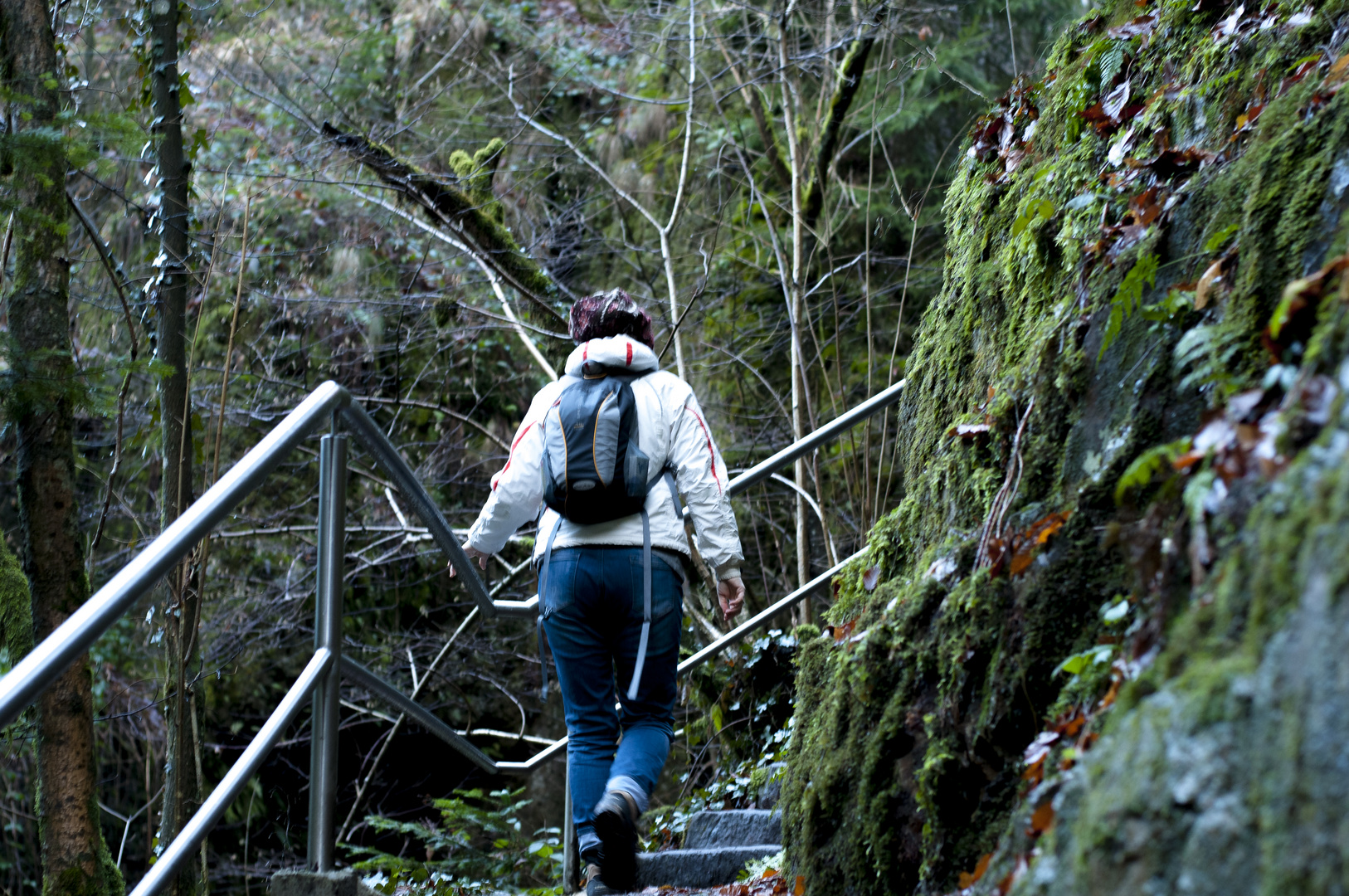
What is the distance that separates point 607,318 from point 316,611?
4.33 ft

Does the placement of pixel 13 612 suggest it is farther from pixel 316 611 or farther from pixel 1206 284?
pixel 1206 284

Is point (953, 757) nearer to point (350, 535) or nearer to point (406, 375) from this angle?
point (350, 535)

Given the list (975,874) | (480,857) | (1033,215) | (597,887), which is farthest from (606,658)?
(480,857)

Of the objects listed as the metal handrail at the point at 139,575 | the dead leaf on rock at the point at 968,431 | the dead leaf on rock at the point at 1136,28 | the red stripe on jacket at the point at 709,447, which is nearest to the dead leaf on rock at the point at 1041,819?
the dead leaf on rock at the point at 968,431

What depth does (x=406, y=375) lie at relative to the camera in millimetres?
8164

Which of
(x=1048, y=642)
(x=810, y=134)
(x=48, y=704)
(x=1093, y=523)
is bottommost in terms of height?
(x=48, y=704)

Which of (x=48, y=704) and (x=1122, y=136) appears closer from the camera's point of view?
(x=1122, y=136)

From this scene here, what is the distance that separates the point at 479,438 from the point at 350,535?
54.6 inches

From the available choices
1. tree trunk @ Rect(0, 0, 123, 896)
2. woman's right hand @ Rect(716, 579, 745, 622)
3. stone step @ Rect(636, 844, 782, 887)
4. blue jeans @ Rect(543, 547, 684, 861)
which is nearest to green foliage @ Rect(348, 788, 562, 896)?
tree trunk @ Rect(0, 0, 123, 896)

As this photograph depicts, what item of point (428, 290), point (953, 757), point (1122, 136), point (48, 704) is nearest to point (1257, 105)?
point (1122, 136)

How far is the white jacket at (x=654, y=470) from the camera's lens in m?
3.04

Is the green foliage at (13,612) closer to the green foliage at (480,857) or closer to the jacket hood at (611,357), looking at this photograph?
the green foliage at (480,857)

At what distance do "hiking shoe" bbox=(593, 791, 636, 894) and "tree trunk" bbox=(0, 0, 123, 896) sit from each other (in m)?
2.45

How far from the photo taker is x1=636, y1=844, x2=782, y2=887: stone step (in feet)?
11.3
